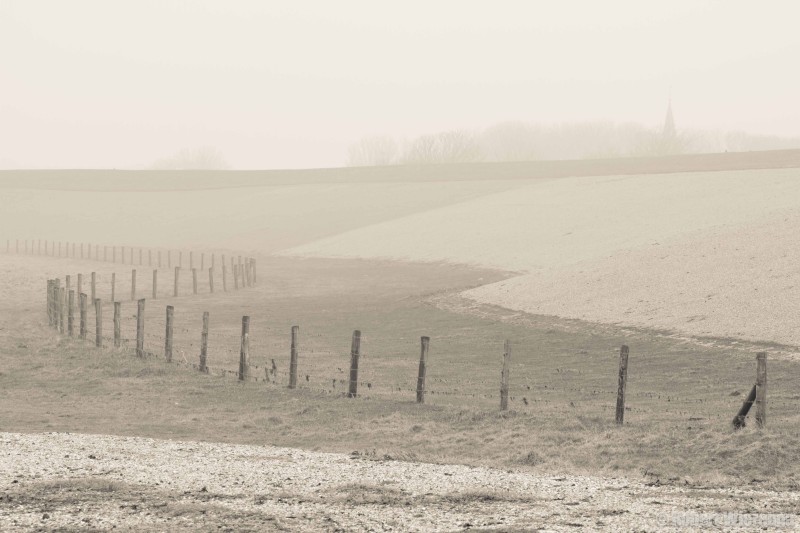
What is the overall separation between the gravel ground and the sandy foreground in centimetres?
1351

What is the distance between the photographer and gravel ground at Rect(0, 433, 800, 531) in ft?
38.6

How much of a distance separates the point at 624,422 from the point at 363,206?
7493 centimetres

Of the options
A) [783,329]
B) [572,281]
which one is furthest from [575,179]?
[783,329]

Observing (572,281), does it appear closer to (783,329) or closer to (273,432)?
(783,329)

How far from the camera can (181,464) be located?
590 inches

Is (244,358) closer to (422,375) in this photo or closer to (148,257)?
(422,375)

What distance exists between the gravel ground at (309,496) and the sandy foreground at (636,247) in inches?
532

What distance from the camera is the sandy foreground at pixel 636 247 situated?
30.3 meters

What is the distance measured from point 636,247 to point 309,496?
106 ft

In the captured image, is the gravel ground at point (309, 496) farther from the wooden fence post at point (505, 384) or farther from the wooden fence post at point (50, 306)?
the wooden fence post at point (50, 306)

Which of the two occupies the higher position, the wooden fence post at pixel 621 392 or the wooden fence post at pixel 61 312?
the wooden fence post at pixel 621 392

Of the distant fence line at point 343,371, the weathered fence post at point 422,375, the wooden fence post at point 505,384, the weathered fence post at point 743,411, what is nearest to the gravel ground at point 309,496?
the weathered fence post at point 743,411

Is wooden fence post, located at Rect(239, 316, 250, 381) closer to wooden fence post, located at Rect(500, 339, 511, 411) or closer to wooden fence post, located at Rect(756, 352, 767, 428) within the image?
wooden fence post, located at Rect(500, 339, 511, 411)

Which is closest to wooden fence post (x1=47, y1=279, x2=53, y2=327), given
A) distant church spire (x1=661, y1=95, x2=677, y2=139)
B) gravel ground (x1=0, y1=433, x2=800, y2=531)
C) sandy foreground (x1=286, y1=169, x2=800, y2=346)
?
sandy foreground (x1=286, y1=169, x2=800, y2=346)
